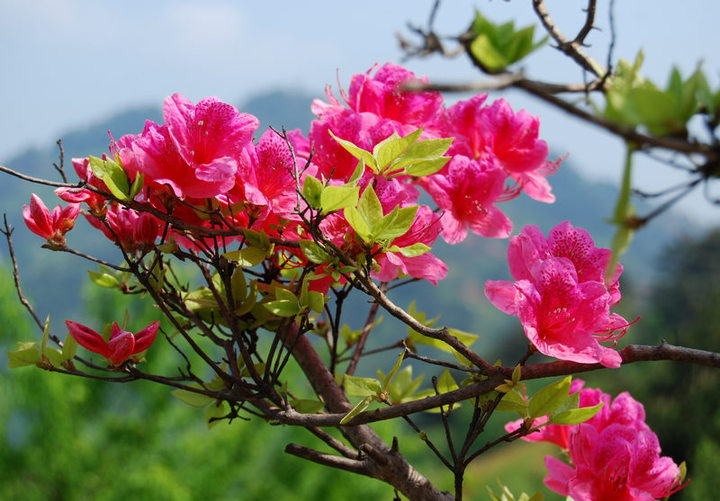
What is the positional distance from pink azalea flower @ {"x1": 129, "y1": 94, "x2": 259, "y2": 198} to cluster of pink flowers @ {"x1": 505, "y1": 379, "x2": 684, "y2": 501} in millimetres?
345

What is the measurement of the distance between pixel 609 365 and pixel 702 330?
1197 centimetres

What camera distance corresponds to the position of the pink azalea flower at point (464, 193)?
A: 580 millimetres

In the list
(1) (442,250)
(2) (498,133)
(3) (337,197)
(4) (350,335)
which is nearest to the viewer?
(3) (337,197)

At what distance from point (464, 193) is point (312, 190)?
21cm

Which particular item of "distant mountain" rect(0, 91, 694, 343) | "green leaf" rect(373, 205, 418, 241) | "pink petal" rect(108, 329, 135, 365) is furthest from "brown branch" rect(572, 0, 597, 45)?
"distant mountain" rect(0, 91, 694, 343)

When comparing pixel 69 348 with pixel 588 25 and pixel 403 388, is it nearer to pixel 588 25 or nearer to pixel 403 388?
pixel 403 388

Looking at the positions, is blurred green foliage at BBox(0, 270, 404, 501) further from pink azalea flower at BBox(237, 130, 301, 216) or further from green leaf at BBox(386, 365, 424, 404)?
pink azalea flower at BBox(237, 130, 301, 216)

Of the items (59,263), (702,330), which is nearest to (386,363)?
(59,263)

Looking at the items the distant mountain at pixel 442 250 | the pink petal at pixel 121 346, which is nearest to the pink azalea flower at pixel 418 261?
the pink petal at pixel 121 346

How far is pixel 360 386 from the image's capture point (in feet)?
1.81

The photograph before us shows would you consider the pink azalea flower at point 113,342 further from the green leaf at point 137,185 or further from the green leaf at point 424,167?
the green leaf at point 424,167

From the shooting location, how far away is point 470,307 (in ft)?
161

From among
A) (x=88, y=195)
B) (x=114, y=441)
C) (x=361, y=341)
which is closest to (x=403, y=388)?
(x=361, y=341)

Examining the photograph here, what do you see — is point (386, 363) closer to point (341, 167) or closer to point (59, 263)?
point (59, 263)
